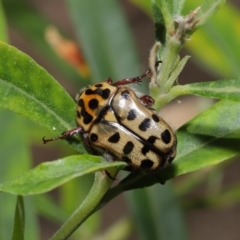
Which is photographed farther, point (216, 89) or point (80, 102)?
point (80, 102)

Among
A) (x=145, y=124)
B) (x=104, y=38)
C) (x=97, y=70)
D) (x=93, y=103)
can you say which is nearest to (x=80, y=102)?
(x=93, y=103)

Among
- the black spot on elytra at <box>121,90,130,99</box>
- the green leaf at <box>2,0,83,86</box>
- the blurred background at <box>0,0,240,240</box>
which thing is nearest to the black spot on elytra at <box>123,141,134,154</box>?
the black spot on elytra at <box>121,90,130,99</box>

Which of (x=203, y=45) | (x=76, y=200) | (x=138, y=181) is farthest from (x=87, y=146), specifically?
(x=203, y=45)

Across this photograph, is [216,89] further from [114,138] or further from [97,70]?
[97,70]

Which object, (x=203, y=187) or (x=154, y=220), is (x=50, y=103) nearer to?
(x=154, y=220)

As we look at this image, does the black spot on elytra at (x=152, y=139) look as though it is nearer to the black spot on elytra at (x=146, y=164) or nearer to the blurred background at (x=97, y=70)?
the black spot on elytra at (x=146, y=164)

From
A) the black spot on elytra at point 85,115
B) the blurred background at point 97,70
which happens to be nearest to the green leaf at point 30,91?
the black spot on elytra at point 85,115

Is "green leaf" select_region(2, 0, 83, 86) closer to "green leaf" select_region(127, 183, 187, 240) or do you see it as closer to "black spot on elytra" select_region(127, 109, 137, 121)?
"green leaf" select_region(127, 183, 187, 240)
